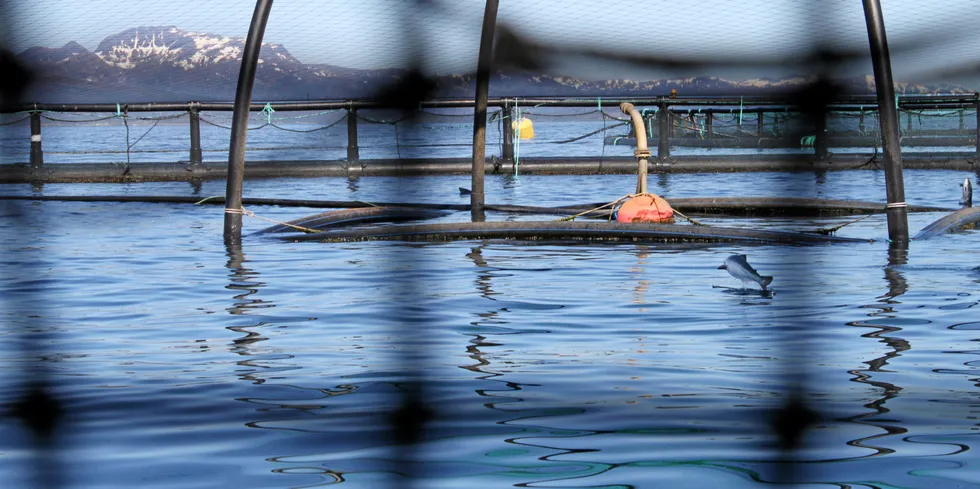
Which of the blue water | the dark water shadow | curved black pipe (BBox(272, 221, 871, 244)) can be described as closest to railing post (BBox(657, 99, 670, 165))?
curved black pipe (BBox(272, 221, 871, 244))

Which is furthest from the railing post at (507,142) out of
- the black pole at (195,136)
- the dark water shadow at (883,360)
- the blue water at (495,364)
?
the dark water shadow at (883,360)

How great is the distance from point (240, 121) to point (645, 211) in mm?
3511

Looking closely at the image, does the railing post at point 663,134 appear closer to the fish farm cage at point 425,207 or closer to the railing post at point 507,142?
the railing post at point 507,142

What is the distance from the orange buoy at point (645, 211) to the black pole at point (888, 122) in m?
2.12

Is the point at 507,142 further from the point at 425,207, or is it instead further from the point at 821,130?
→ the point at 821,130

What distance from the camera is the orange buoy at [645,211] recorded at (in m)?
11.1

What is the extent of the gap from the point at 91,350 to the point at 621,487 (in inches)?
122

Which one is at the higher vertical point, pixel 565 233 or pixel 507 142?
pixel 507 142

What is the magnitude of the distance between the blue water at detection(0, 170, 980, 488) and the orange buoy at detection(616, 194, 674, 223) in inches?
48.0

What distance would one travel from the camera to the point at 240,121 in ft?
33.7

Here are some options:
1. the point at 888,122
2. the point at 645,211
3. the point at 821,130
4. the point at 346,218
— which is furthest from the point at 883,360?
the point at 346,218

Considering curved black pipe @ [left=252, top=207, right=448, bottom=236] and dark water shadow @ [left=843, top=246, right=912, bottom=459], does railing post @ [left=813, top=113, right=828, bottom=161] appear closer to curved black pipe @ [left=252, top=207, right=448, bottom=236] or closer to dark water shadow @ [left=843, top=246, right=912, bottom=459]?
dark water shadow @ [left=843, top=246, right=912, bottom=459]

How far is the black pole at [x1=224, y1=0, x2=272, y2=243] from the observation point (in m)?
9.39

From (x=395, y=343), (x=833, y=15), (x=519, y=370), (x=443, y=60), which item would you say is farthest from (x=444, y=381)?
(x=833, y=15)
